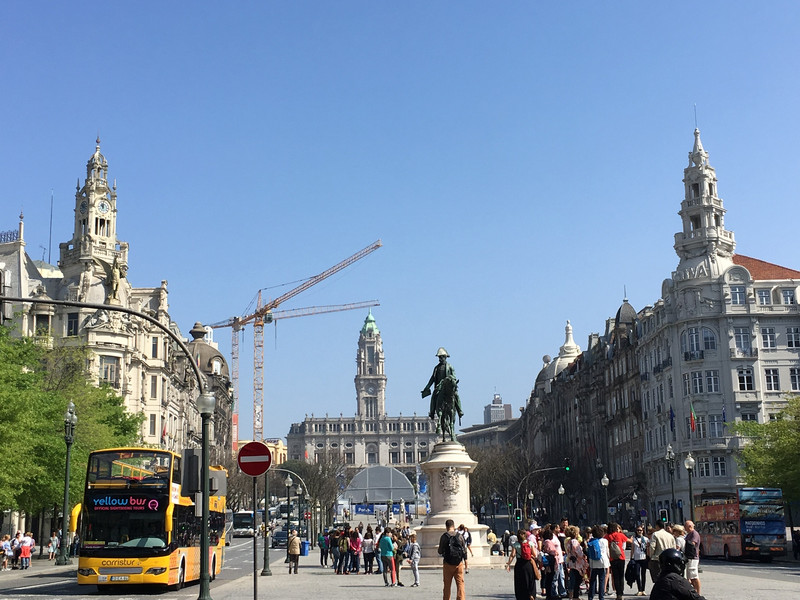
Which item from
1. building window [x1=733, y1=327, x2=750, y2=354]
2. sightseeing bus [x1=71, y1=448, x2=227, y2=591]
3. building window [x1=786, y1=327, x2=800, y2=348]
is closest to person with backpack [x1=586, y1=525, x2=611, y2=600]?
sightseeing bus [x1=71, y1=448, x2=227, y2=591]

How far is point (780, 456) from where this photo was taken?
60938mm

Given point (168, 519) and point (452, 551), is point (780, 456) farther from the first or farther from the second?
point (452, 551)

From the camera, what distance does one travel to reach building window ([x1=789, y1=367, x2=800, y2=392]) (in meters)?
81.3

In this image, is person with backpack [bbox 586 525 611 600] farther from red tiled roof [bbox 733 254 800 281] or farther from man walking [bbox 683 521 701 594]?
red tiled roof [bbox 733 254 800 281]

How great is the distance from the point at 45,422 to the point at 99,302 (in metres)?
40.6

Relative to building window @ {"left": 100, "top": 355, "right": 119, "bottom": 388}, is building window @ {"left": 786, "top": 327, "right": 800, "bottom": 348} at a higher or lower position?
higher

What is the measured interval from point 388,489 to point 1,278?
82.9 metres

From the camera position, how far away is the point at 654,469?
298ft

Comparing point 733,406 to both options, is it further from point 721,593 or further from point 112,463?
point 112,463

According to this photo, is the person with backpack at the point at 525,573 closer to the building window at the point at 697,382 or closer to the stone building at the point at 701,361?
the stone building at the point at 701,361

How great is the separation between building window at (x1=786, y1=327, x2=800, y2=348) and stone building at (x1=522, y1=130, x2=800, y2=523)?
0.27 ft

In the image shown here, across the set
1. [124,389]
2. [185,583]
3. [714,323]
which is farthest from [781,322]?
[185,583]

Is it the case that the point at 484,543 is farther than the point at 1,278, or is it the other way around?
the point at 484,543

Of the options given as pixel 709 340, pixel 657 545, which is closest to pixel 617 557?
pixel 657 545
